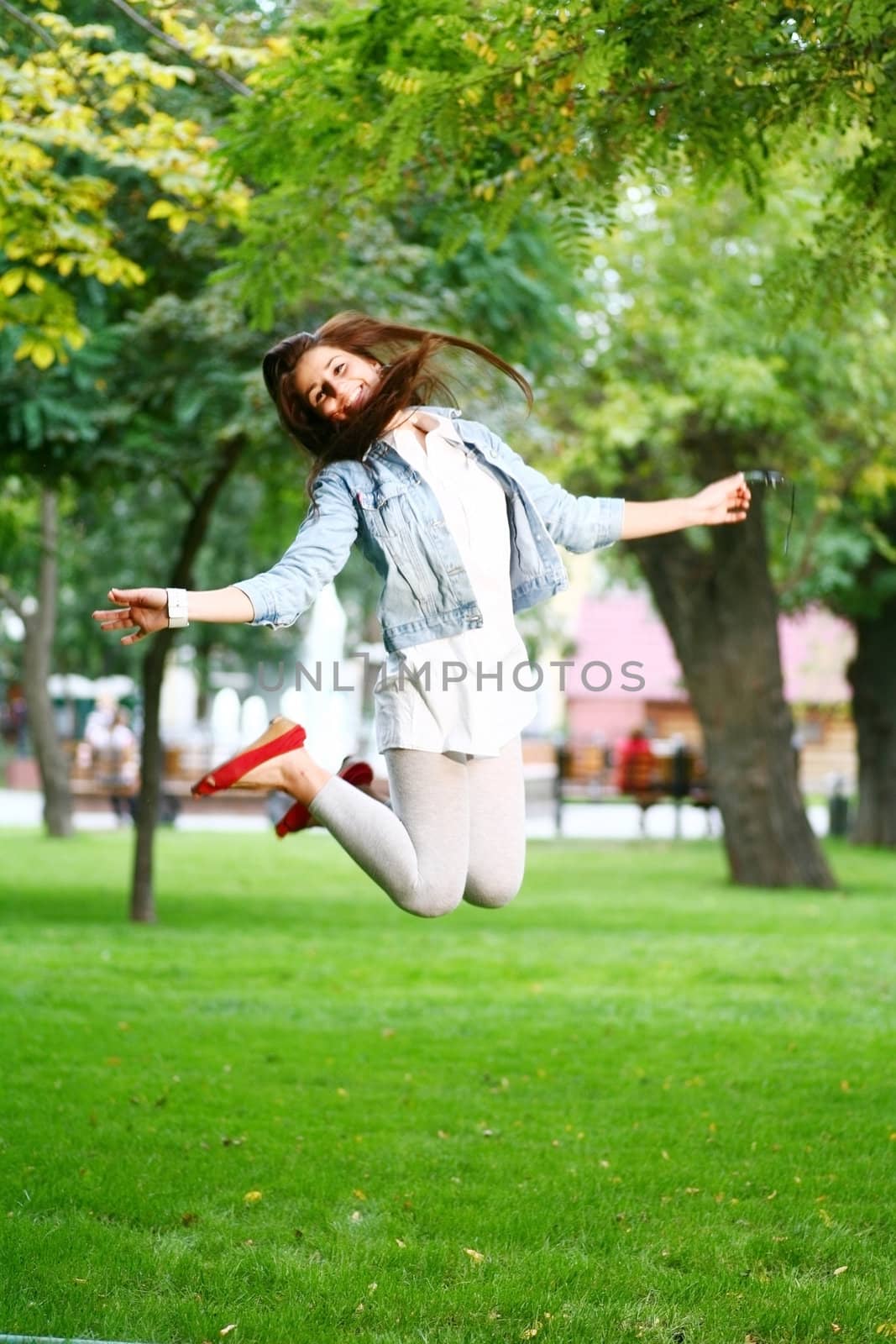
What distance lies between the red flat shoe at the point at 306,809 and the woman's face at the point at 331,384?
0.96 m

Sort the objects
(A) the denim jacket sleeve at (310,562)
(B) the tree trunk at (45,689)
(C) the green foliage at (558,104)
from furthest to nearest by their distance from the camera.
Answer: (B) the tree trunk at (45,689), (C) the green foliage at (558,104), (A) the denim jacket sleeve at (310,562)

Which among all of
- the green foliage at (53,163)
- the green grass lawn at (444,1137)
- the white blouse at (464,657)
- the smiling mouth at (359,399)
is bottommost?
the green grass lawn at (444,1137)

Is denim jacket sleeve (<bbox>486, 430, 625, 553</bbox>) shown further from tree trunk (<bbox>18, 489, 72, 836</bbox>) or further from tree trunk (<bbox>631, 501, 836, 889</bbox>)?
tree trunk (<bbox>18, 489, 72, 836</bbox>)

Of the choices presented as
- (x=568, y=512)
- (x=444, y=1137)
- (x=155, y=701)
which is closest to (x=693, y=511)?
(x=568, y=512)

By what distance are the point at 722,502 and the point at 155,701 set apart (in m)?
8.37

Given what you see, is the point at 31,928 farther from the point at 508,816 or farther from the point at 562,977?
the point at 508,816

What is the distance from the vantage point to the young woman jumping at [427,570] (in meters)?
4.20

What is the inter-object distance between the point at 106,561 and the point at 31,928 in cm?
1973

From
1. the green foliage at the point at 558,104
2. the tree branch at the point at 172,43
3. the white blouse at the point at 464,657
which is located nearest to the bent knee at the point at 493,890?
the white blouse at the point at 464,657

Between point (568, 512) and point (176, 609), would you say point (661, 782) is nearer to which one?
point (568, 512)

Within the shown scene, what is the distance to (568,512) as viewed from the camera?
458 centimetres

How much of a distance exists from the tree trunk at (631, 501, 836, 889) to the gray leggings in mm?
12679

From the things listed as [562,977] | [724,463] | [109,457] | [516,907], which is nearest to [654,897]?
[516,907]

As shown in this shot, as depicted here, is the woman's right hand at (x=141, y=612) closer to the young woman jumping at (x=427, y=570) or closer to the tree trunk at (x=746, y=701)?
the young woman jumping at (x=427, y=570)
